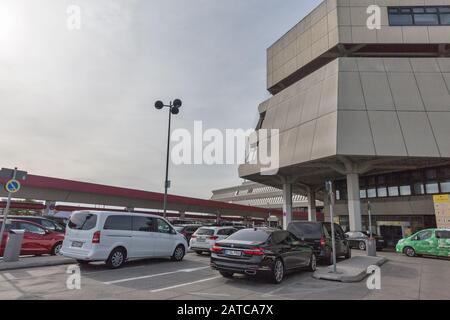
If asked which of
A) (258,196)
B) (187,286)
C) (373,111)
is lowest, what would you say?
(187,286)

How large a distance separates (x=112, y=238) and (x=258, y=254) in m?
4.91

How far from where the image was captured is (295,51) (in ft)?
109

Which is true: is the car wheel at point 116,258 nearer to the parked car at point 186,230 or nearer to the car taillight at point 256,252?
the car taillight at point 256,252

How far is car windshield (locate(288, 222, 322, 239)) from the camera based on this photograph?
1255 centimetres

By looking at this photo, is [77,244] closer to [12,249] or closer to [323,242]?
[12,249]

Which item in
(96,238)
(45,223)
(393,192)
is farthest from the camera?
(393,192)

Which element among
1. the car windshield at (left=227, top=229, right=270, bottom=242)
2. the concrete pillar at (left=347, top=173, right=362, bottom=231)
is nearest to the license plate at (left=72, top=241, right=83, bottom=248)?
the car windshield at (left=227, top=229, right=270, bottom=242)

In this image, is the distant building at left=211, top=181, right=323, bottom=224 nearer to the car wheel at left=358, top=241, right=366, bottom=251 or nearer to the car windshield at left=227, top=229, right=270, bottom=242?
the car wheel at left=358, top=241, right=366, bottom=251

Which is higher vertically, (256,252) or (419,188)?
(419,188)

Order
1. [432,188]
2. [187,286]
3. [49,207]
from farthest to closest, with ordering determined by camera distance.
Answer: [49,207] → [432,188] → [187,286]

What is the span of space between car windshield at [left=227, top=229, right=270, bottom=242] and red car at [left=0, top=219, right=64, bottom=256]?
8.83 m

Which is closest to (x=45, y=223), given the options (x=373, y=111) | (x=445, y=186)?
(x=373, y=111)

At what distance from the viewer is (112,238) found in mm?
9906
